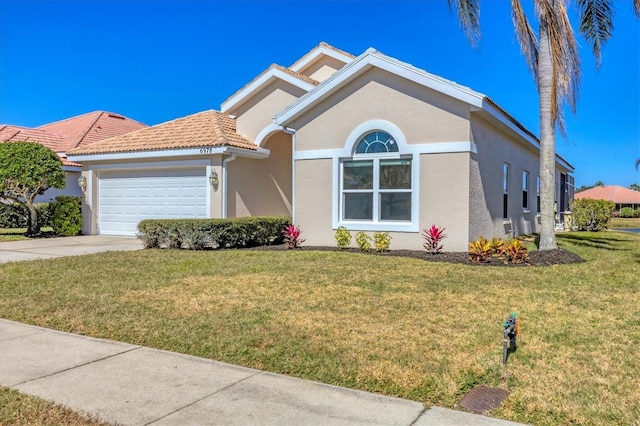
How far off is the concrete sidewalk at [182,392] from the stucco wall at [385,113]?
917 centimetres

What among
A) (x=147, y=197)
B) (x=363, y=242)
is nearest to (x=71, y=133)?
(x=147, y=197)

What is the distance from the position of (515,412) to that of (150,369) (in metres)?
3.40

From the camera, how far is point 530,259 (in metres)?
11.1

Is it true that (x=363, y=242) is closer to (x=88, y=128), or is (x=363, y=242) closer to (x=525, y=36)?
(x=525, y=36)

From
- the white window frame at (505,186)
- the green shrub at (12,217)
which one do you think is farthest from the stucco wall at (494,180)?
the green shrub at (12,217)

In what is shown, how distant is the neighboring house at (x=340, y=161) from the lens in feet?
40.4

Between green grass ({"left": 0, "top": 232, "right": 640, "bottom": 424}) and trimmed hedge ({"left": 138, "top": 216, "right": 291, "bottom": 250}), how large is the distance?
237 cm

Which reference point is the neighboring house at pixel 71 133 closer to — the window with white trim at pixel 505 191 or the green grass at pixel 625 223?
the window with white trim at pixel 505 191

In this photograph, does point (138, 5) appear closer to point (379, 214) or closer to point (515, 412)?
point (379, 214)

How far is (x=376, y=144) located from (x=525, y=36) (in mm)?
5199

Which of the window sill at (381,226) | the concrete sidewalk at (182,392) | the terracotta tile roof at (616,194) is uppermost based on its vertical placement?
the terracotta tile roof at (616,194)

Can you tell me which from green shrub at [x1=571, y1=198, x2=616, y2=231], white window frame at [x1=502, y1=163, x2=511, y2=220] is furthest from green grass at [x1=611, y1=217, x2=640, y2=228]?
white window frame at [x1=502, y1=163, x2=511, y2=220]

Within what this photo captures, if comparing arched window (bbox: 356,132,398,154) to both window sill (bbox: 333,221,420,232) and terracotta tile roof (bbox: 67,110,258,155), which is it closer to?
window sill (bbox: 333,221,420,232)

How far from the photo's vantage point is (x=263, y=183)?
18.2 meters
